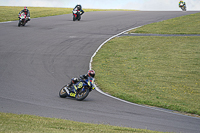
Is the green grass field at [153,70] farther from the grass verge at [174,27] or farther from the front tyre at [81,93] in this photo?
the front tyre at [81,93]

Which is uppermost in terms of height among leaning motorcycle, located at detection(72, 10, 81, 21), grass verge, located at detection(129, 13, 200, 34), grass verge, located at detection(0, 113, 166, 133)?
leaning motorcycle, located at detection(72, 10, 81, 21)

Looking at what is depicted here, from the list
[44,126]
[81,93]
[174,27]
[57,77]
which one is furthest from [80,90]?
[174,27]

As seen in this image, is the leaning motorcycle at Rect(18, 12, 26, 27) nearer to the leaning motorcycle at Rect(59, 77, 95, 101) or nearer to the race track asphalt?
the race track asphalt

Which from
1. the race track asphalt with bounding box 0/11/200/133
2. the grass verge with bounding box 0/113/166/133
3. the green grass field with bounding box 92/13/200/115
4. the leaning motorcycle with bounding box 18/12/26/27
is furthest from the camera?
the leaning motorcycle with bounding box 18/12/26/27

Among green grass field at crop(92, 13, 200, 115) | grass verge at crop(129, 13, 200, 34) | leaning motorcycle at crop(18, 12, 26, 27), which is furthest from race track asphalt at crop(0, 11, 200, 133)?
grass verge at crop(129, 13, 200, 34)

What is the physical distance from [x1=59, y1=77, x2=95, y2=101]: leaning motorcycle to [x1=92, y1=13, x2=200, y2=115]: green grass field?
2497mm

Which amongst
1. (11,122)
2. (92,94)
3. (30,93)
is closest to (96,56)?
(92,94)

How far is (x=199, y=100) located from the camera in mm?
14945

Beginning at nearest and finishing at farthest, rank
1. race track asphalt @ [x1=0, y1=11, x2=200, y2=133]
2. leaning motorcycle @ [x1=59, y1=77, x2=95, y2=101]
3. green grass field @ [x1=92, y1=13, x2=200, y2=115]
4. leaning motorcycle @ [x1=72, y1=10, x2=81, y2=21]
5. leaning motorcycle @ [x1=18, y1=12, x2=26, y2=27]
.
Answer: race track asphalt @ [x1=0, y1=11, x2=200, y2=133] < leaning motorcycle @ [x1=59, y1=77, x2=95, y2=101] < green grass field @ [x1=92, y1=13, x2=200, y2=115] < leaning motorcycle @ [x1=18, y1=12, x2=26, y2=27] < leaning motorcycle @ [x1=72, y1=10, x2=81, y2=21]

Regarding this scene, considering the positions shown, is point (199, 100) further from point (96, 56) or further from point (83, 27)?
point (83, 27)

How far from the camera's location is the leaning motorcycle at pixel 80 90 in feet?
41.9

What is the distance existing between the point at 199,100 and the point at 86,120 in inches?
310

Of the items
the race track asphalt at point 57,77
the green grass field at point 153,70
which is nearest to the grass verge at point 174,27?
the green grass field at point 153,70

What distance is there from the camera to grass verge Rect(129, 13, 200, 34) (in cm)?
3328
